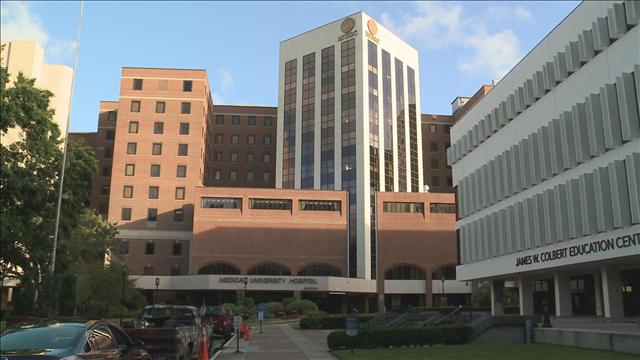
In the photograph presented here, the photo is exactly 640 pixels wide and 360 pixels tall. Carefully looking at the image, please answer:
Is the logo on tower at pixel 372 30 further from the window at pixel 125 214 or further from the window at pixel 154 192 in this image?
the window at pixel 125 214

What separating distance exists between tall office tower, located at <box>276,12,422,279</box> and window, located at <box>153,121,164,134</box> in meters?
18.2

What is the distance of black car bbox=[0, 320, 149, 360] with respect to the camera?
324 inches

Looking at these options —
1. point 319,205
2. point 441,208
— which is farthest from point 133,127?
point 441,208

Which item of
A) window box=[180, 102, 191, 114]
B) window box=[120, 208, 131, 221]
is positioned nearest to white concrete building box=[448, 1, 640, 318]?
window box=[180, 102, 191, 114]

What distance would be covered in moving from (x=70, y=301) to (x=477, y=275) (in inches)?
1139

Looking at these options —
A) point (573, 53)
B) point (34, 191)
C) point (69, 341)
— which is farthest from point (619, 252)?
point (34, 191)

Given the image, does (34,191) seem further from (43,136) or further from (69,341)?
(69,341)

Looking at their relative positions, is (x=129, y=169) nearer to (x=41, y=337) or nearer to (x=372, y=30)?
(x=372, y=30)

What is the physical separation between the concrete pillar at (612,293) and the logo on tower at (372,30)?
210 feet

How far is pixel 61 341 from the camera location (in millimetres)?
8695

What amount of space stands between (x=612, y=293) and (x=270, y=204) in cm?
5482

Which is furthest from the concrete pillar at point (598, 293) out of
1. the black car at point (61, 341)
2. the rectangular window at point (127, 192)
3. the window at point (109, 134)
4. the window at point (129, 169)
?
the window at point (109, 134)

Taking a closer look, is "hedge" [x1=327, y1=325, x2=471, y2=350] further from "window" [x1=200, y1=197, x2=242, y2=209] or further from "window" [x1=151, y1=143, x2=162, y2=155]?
"window" [x1=151, y1=143, x2=162, y2=155]

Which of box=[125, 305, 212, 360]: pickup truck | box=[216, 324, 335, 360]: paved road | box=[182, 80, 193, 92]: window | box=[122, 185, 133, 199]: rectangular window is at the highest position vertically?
box=[182, 80, 193, 92]: window
